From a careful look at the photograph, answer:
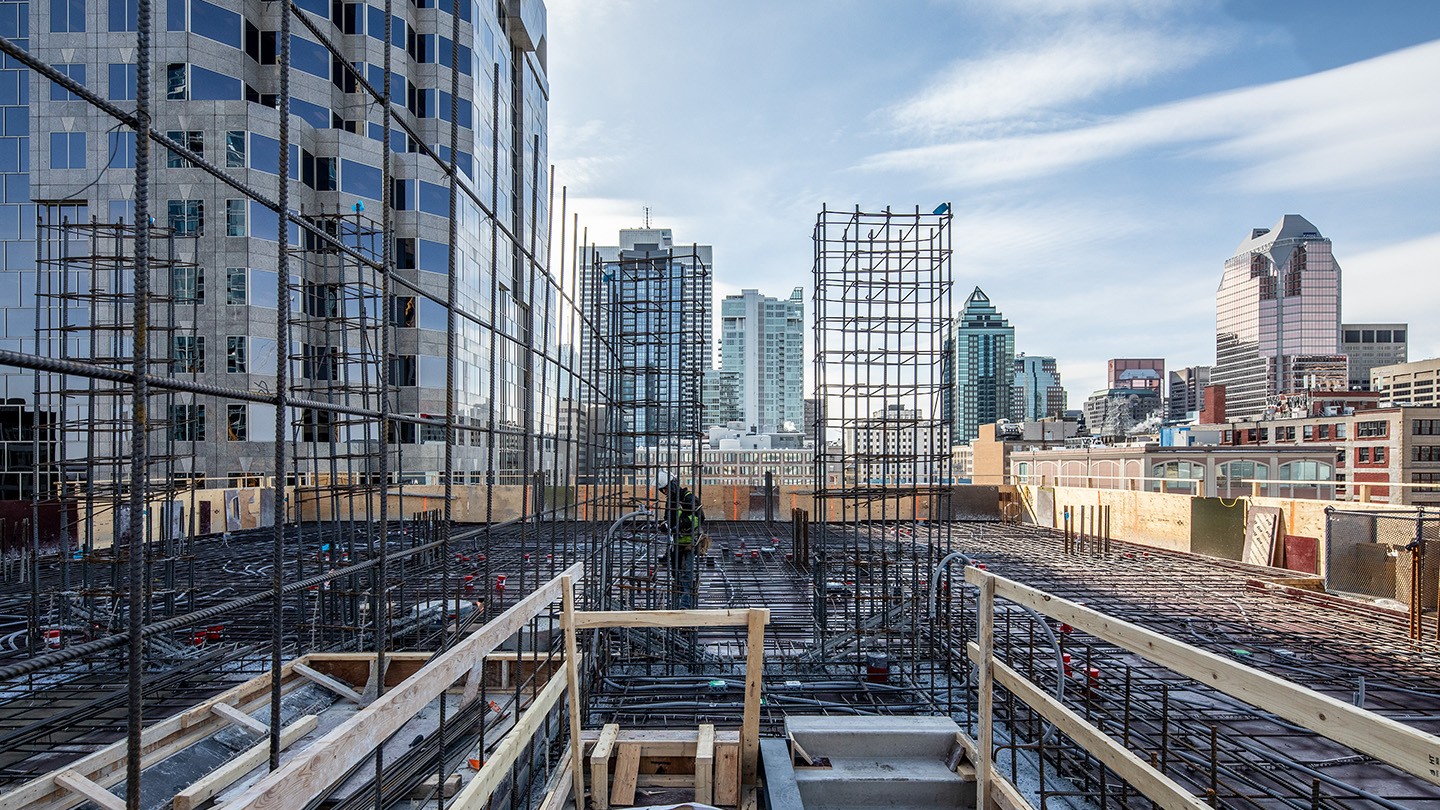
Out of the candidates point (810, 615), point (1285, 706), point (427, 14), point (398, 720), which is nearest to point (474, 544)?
point (810, 615)

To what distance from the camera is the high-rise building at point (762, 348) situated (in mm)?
140625

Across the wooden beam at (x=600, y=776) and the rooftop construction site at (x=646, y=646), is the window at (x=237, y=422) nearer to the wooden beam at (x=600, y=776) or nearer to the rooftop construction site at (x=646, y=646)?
the rooftop construction site at (x=646, y=646)

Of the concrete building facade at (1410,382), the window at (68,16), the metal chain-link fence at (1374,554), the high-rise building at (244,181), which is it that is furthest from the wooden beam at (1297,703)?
the concrete building facade at (1410,382)

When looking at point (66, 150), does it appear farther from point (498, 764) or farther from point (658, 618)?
point (498, 764)

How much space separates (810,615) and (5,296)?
80.1 feet

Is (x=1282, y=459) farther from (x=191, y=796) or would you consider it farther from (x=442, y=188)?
(x=191, y=796)

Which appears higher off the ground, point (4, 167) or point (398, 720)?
point (4, 167)

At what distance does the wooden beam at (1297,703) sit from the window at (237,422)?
25.6m

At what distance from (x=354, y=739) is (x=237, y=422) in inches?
966

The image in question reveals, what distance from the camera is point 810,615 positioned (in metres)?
10.7

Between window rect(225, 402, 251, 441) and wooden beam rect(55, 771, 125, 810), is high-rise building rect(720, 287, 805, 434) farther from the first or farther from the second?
wooden beam rect(55, 771, 125, 810)

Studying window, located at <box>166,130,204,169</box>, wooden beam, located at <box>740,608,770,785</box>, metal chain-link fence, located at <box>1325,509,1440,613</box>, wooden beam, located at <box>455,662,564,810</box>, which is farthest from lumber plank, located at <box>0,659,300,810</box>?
window, located at <box>166,130,204,169</box>

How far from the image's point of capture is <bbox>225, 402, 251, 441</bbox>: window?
2152 centimetres

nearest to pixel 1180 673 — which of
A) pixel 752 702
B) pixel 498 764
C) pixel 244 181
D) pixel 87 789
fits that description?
pixel 752 702
